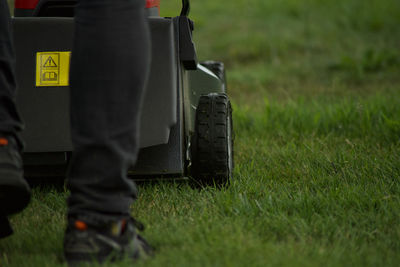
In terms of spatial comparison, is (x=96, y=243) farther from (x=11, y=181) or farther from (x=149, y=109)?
(x=149, y=109)

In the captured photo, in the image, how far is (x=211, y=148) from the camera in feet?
4.93

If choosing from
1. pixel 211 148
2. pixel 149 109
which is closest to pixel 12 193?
pixel 149 109

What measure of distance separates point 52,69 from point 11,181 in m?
0.53

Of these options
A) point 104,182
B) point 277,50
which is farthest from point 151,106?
point 277,50

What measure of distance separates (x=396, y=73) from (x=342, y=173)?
271 centimetres

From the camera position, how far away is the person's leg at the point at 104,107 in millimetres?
906

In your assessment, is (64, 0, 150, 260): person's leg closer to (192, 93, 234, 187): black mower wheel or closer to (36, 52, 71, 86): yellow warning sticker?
(36, 52, 71, 86): yellow warning sticker

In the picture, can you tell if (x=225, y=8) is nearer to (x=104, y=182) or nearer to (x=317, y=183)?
(x=317, y=183)

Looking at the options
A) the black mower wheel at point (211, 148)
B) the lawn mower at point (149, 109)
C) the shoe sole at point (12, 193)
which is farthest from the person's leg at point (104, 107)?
the black mower wheel at point (211, 148)

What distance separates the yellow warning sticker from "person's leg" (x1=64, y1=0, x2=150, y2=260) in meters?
0.47

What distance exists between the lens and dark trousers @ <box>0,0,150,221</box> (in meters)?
0.91

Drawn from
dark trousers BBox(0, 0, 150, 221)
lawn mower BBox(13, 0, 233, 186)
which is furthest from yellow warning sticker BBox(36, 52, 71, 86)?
dark trousers BBox(0, 0, 150, 221)

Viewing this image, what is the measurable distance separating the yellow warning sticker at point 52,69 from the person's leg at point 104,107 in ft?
1.54

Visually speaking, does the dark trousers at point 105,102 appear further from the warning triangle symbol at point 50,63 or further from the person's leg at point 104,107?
the warning triangle symbol at point 50,63
